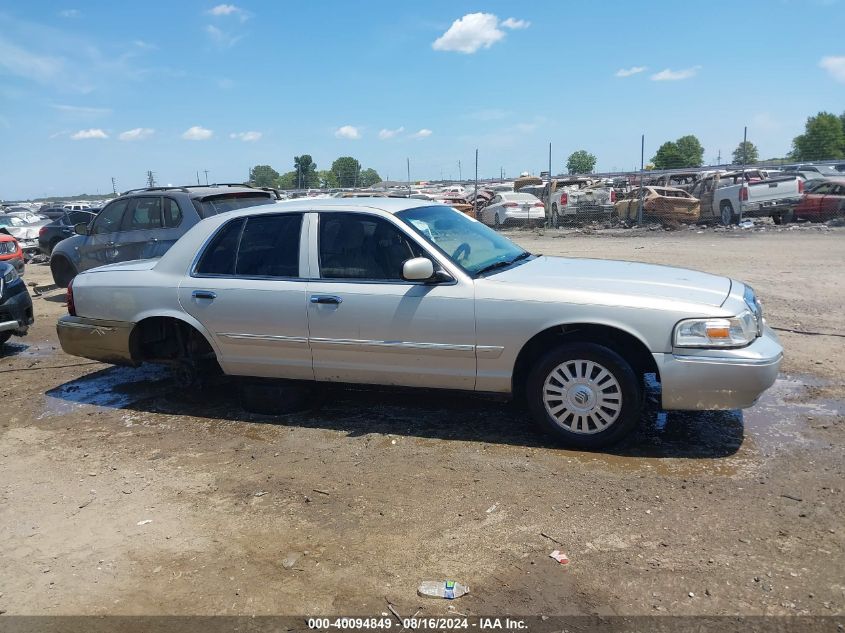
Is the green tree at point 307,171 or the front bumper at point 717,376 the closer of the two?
the front bumper at point 717,376

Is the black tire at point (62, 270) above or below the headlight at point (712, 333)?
below

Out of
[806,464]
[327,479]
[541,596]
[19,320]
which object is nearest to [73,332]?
[19,320]

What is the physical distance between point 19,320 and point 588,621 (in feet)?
24.0

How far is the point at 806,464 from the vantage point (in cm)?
408

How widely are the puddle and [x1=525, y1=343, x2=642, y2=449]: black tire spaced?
367 cm

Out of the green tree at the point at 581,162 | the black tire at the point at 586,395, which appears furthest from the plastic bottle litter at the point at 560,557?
the green tree at the point at 581,162

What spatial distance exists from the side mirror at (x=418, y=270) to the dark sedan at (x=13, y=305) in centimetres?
543

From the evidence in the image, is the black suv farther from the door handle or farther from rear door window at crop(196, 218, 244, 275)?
the door handle

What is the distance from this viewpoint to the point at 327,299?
15.8 ft

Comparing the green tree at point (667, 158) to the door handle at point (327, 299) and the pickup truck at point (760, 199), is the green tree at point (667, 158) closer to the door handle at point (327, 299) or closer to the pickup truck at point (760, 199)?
the pickup truck at point (760, 199)

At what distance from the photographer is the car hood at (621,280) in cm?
429

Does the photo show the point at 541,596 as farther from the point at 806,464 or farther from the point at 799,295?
the point at 799,295

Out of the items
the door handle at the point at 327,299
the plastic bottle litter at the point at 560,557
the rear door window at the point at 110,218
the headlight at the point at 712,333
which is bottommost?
the plastic bottle litter at the point at 560,557

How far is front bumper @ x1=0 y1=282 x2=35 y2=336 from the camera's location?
7527mm
